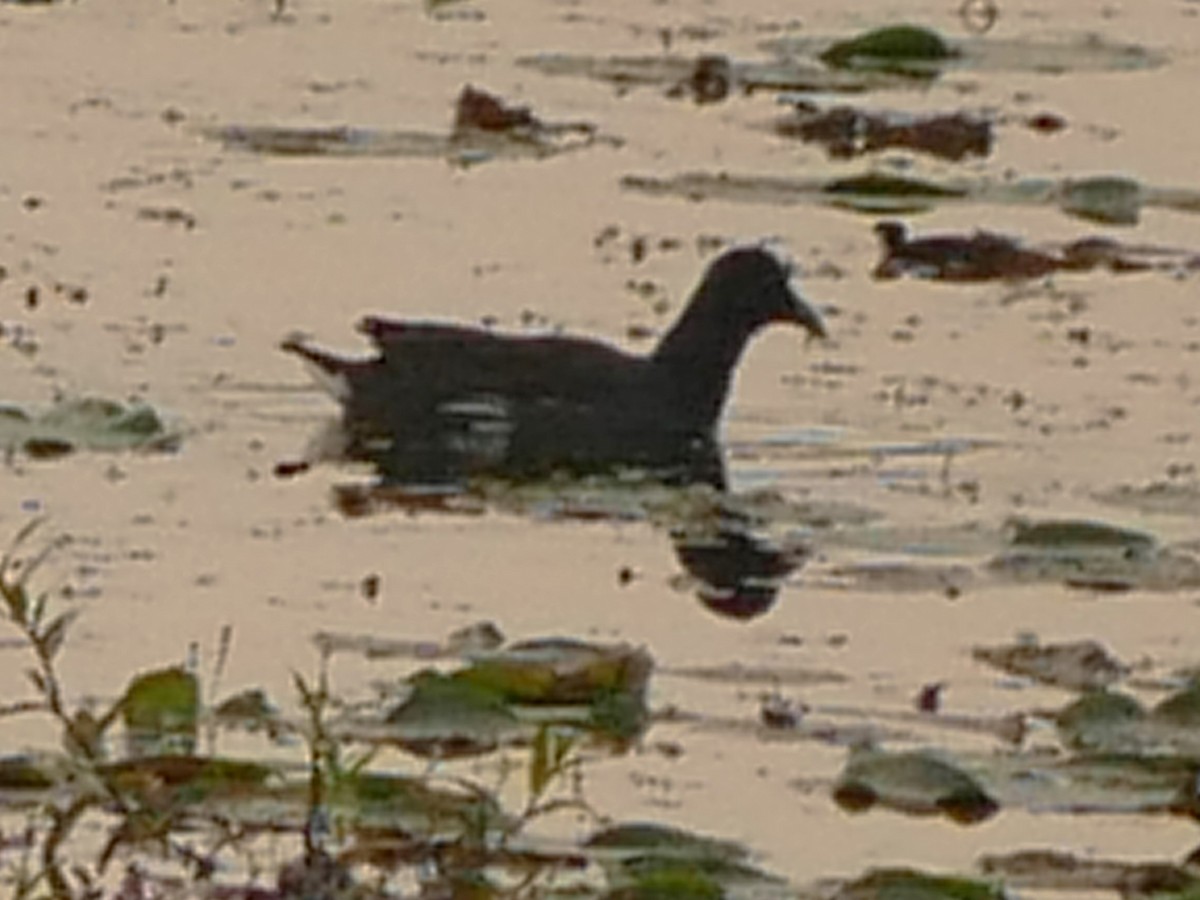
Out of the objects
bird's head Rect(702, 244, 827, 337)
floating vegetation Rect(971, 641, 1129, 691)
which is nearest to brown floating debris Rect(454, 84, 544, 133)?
bird's head Rect(702, 244, 827, 337)

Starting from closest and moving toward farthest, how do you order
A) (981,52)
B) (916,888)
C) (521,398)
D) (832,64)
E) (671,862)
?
(916,888)
(671,862)
(521,398)
(832,64)
(981,52)

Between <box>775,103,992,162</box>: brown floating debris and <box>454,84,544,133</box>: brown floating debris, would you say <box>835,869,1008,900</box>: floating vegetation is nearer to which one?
<box>454,84,544,133</box>: brown floating debris

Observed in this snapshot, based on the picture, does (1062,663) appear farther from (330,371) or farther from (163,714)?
(330,371)

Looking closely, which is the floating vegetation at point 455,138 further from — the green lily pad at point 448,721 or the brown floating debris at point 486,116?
the green lily pad at point 448,721

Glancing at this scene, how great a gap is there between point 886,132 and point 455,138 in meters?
1.33

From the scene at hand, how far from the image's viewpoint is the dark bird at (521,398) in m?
11.2

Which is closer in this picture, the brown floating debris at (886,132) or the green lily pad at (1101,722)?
the green lily pad at (1101,722)

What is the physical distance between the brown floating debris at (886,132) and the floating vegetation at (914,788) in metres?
7.33

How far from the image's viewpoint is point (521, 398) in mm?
11359

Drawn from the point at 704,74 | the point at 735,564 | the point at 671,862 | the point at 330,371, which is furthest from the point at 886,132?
the point at 671,862

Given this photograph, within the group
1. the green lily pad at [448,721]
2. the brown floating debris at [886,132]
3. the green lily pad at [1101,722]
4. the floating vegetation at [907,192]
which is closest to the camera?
the green lily pad at [448,721]

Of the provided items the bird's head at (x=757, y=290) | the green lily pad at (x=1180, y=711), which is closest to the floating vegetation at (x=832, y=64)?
the bird's head at (x=757, y=290)

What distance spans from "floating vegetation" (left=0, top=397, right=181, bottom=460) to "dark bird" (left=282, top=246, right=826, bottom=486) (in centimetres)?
56

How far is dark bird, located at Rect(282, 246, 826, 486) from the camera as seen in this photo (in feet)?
36.9
